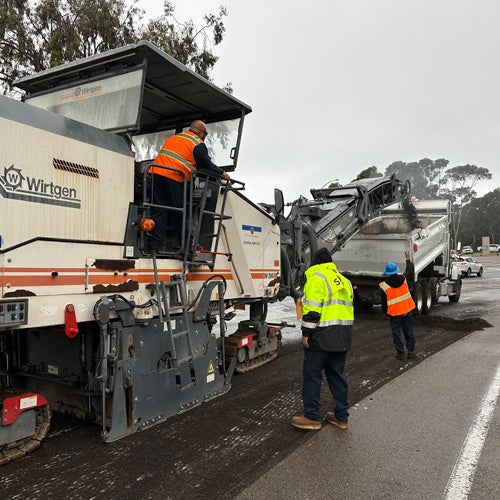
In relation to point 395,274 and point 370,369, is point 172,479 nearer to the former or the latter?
point 370,369

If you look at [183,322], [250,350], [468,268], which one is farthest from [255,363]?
[468,268]

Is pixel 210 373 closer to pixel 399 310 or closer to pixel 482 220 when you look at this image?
pixel 399 310

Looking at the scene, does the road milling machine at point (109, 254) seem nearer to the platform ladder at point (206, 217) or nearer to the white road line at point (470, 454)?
the platform ladder at point (206, 217)

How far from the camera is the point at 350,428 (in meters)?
4.30

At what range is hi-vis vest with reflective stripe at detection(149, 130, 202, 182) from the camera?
4465 mm

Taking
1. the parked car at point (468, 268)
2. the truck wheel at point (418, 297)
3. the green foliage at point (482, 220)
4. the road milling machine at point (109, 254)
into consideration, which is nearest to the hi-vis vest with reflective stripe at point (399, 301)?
the road milling machine at point (109, 254)

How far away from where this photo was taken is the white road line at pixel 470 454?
3160 mm

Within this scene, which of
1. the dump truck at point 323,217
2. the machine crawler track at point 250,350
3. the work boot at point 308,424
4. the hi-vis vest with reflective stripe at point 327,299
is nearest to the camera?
the work boot at point 308,424

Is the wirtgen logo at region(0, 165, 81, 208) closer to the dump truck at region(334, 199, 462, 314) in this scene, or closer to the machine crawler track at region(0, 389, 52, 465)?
the machine crawler track at region(0, 389, 52, 465)

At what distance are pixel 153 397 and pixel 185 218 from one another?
5.56 feet

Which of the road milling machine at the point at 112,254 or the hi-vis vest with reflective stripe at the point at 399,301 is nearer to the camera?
the road milling machine at the point at 112,254

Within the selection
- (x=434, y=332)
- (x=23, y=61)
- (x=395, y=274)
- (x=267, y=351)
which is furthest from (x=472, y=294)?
(x=23, y=61)

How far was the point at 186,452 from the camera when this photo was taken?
147 inches

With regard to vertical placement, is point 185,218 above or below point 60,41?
below
